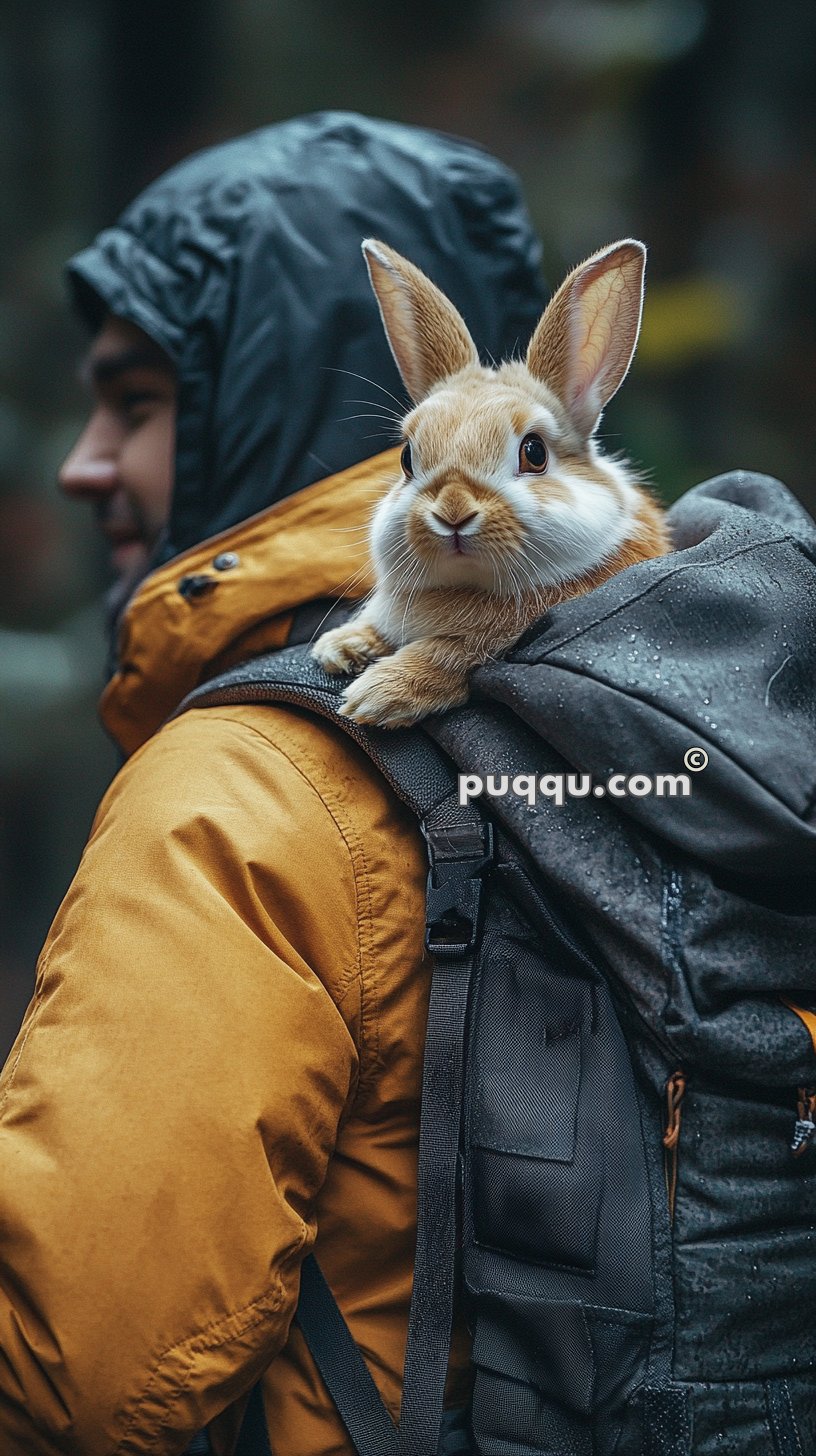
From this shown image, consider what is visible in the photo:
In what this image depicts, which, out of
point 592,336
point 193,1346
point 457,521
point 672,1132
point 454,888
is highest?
point 592,336

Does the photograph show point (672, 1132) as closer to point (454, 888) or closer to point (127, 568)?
point (454, 888)

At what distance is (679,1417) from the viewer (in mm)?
1258

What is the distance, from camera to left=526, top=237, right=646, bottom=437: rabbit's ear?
1570 millimetres

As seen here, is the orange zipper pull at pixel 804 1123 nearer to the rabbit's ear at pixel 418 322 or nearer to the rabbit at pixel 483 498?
the rabbit at pixel 483 498

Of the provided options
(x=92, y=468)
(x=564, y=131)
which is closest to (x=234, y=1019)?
(x=92, y=468)

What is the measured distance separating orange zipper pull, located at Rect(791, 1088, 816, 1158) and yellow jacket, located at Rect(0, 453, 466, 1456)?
0.40m

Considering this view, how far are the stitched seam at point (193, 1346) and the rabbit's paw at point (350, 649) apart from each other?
694 mm

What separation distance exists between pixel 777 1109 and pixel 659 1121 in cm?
13

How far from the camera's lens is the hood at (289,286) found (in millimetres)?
1923

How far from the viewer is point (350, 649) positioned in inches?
61.9

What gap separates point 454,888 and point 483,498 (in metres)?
0.44

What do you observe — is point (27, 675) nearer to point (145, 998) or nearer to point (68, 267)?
point (68, 267)

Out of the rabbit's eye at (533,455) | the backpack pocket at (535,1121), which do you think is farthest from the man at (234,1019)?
the rabbit's eye at (533,455)

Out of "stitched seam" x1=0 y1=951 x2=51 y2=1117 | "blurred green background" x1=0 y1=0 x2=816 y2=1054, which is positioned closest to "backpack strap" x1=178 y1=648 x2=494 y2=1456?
"stitched seam" x1=0 y1=951 x2=51 y2=1117
